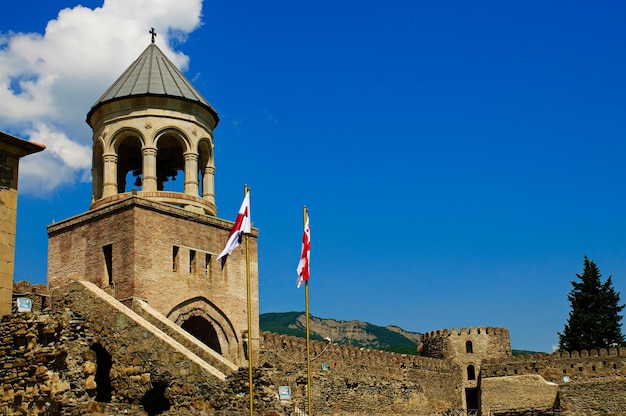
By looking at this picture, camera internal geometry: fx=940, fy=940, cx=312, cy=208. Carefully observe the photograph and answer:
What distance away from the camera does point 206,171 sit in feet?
88.5

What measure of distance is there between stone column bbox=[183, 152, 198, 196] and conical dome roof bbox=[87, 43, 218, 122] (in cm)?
161

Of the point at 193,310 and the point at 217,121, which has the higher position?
the point at 217,121

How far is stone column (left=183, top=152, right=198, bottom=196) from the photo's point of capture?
26.0 metres

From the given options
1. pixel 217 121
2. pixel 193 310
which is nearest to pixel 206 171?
pixel 217 121

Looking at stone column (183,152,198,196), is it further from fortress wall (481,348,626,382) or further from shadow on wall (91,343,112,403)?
fortress wall (481,348,626,382)

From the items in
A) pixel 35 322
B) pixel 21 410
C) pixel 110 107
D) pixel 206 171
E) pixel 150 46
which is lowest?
pixel 21 410

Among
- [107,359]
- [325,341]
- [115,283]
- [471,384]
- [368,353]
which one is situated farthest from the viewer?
[471,384]

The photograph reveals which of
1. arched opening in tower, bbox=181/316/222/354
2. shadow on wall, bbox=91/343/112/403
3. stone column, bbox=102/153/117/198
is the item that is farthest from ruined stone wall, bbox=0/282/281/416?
stone column, bbox=102/153/117/198

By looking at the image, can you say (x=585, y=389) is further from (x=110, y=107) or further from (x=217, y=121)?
(x=110, y=107)

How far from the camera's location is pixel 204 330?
83.9 ft

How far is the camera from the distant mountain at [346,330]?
4761 inches

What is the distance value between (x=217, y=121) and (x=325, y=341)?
382 inches

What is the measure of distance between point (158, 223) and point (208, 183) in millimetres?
2856

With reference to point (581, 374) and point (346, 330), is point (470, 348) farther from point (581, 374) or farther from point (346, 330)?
point (346, 330)
